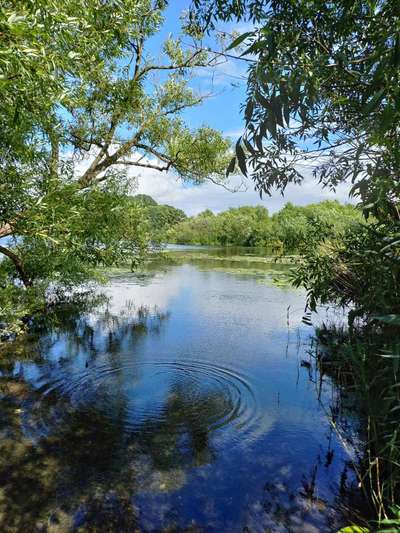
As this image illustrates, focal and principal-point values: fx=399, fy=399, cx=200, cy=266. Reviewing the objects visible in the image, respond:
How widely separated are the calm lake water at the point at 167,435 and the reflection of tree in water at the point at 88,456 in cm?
2

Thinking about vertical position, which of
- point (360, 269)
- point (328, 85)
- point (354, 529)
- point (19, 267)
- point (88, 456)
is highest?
point (328, 85)

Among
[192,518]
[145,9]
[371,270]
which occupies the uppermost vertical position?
[145,9]

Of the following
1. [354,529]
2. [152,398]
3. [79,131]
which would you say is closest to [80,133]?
[79,131]

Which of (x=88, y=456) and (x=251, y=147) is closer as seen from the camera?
(x=251, y=147)

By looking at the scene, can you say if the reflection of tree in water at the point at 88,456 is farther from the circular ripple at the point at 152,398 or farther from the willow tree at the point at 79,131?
the willow tree at the point at 79,131

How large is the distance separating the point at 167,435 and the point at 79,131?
A: 7895 mm

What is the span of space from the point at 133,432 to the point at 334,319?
863cm

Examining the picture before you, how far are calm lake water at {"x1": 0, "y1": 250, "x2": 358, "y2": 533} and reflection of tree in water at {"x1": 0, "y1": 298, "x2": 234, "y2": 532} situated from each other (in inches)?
0.7

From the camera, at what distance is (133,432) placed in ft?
19.9

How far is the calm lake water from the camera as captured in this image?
173 inches

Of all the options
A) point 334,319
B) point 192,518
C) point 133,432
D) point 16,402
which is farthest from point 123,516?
point 334,319

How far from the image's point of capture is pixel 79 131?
1035 centimetres

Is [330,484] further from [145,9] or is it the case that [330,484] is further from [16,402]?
[145,9]

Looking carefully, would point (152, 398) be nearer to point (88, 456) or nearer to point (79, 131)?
point (88, 456)
